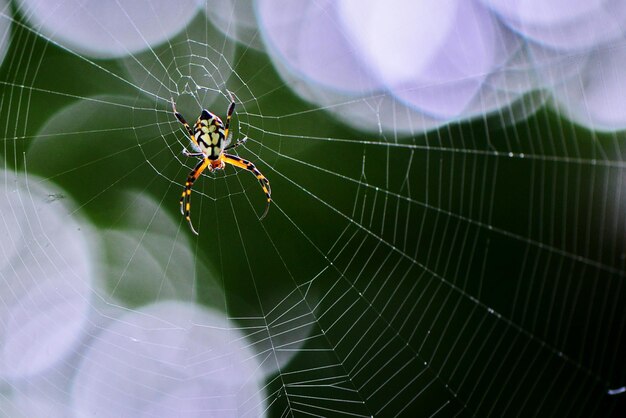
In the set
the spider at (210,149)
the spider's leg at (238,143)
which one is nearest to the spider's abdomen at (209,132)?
the spider at (210,149)

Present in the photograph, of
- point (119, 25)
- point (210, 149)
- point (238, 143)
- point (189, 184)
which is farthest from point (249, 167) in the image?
point (119, 25)

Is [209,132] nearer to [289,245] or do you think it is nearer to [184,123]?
[184,123]

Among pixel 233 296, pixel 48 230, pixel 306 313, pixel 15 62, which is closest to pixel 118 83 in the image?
pixel 15 62

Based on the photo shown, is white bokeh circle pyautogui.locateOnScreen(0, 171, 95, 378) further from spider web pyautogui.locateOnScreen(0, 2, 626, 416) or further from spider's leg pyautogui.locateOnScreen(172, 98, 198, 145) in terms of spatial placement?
spider's leg pyautogui.locateOnScreen(172, 98, 198, 145)

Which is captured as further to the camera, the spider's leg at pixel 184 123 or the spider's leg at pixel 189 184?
the spider's leg at pixel 189 184

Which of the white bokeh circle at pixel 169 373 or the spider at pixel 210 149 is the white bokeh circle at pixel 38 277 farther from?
the spider at pixel 210 149

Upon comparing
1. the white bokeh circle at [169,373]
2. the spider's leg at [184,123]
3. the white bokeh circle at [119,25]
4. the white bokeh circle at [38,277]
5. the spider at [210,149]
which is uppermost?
the white bokeh circle at [119,25]

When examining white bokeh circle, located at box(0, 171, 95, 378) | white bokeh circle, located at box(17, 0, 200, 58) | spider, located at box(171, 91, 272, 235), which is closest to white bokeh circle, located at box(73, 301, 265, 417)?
white bokeh circle, located at box(0, 171, 95, 378)

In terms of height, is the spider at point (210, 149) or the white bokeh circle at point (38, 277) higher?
the spider at point (210, 149)

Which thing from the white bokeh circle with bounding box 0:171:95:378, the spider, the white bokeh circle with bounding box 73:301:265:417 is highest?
the spider
